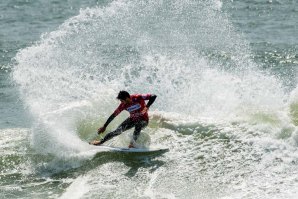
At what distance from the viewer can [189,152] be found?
1402 centimetres

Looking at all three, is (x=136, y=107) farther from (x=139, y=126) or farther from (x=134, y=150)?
(x=134, y=150)

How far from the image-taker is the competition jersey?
14173 millimetres

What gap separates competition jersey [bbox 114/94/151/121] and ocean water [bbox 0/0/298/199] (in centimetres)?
77

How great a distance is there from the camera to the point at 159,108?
18000 mm

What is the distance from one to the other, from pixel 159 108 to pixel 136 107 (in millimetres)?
3846

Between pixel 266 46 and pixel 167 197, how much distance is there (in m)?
15.3

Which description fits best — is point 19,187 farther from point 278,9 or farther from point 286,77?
point 278,9

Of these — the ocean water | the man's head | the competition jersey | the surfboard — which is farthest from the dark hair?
the ocean water

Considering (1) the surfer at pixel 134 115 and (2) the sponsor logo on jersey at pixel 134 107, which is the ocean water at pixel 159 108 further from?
(2) the sponsor logo on jersey at pixel 134 107

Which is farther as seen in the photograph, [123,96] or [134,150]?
[134,150]

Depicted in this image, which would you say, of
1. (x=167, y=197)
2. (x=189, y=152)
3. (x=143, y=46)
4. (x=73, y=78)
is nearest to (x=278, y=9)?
(x=143, y=46)

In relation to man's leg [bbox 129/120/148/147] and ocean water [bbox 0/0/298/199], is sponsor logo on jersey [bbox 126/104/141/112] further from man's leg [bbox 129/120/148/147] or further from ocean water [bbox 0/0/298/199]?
ocean water [bbox 0/0/298/199]

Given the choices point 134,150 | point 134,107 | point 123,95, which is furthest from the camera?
point 134,107

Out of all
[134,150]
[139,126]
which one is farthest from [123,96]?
[134,150]
